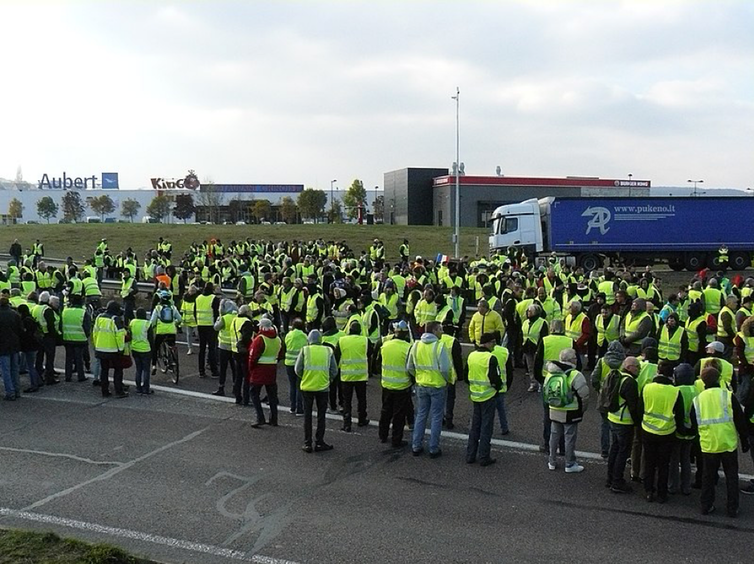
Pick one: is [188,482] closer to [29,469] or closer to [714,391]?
[29,469]

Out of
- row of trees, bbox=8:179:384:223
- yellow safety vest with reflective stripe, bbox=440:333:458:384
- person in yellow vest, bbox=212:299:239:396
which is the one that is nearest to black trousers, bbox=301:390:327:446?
yellow safety vest with reflective stripe, bbox=440:333:458:384

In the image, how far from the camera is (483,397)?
352 inches

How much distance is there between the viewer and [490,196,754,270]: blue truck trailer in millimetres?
32219

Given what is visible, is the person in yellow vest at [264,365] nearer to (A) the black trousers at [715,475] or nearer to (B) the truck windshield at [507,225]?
(A) the black trousers at [715,475]

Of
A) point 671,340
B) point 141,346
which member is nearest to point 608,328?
point 671,340

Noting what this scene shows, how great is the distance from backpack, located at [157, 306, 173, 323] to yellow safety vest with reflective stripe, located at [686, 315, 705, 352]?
31.1 feet

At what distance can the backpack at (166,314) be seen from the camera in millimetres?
13148

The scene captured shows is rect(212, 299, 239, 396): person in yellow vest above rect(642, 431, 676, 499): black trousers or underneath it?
above

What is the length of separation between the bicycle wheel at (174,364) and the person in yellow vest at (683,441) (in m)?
8.93

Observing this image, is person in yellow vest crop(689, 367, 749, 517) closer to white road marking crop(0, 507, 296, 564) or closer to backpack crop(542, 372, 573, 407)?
backpack crop(542, 372, 573, 407)

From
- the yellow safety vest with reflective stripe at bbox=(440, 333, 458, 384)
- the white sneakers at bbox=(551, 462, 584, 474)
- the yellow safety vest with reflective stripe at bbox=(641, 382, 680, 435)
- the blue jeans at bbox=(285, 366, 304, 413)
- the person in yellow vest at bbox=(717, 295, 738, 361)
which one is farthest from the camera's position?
the person in yellow vest at bbox=(717, 295, 738, 361)

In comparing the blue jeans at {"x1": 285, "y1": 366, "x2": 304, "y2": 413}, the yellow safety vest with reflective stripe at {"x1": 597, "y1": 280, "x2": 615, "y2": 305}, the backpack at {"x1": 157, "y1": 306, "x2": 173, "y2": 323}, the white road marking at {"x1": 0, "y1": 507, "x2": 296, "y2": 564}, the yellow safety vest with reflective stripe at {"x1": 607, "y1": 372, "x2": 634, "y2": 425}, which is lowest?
the white road marking at {"x1": 0, "y1": 507, "x2": 296, "y2": 564}

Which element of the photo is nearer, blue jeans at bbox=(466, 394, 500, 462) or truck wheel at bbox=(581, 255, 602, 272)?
blue jeans at bbox=(466, 394, 500, 462)

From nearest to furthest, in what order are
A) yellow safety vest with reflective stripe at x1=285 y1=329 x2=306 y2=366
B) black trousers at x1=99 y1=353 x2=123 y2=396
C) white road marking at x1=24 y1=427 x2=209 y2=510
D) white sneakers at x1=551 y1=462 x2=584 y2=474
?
white road marking at x1=24 y1=427 x2=209 y2=510 < white sneakers at x1=551 y1=462 x2=584 y2=474 < yellow safety vest with reflective stripe at x1=285 y1=329 x2=306 y2=366 < black trousers at x1=99 y1=353 x2=123 y2=396
